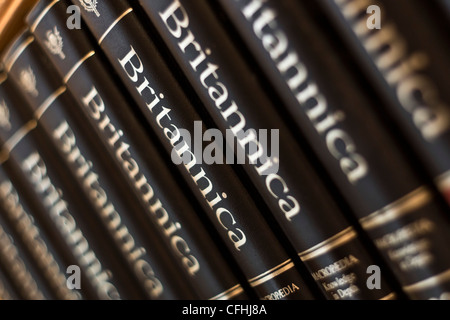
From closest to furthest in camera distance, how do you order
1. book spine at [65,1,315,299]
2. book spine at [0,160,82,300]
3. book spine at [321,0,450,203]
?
book spine at [321,0,450,203], book spine at [65,1,315,299], book spine at [0,160,82,300]

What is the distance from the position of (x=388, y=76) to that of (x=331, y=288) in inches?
5.7

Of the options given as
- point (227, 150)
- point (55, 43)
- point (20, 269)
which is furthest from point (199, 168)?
point (20, 269)

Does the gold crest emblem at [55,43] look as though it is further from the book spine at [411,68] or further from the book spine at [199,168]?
the book spine at [411,68]

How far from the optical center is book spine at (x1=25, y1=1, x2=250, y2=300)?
0.41 meters

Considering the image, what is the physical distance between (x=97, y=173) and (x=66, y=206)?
6cm

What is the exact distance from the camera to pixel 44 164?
48cm

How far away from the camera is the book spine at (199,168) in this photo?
382 mm

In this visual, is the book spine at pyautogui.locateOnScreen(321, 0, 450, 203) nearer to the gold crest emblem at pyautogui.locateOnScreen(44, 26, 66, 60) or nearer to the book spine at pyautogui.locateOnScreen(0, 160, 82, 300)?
the gold crest emblem at pyautogui.locateOnScreen(44, 26, 66, 60)

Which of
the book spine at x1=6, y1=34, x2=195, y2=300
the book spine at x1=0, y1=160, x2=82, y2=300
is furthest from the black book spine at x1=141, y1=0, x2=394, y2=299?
the book spine at x1=0, y1=160, x2=82, y2=300

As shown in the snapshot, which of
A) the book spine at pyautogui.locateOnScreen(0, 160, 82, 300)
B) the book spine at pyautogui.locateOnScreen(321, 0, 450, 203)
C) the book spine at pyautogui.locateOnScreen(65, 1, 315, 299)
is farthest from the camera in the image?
the book spine at pyautogui.locateOnScreen(0, 160, 82, 300)

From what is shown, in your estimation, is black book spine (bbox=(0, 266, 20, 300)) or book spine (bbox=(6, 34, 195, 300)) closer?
book spine (bbox=(6, 34, 195, 300))

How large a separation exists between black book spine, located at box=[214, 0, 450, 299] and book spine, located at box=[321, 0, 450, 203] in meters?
0.01

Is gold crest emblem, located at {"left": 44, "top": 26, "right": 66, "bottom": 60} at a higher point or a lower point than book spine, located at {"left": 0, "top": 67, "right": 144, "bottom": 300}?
higher
